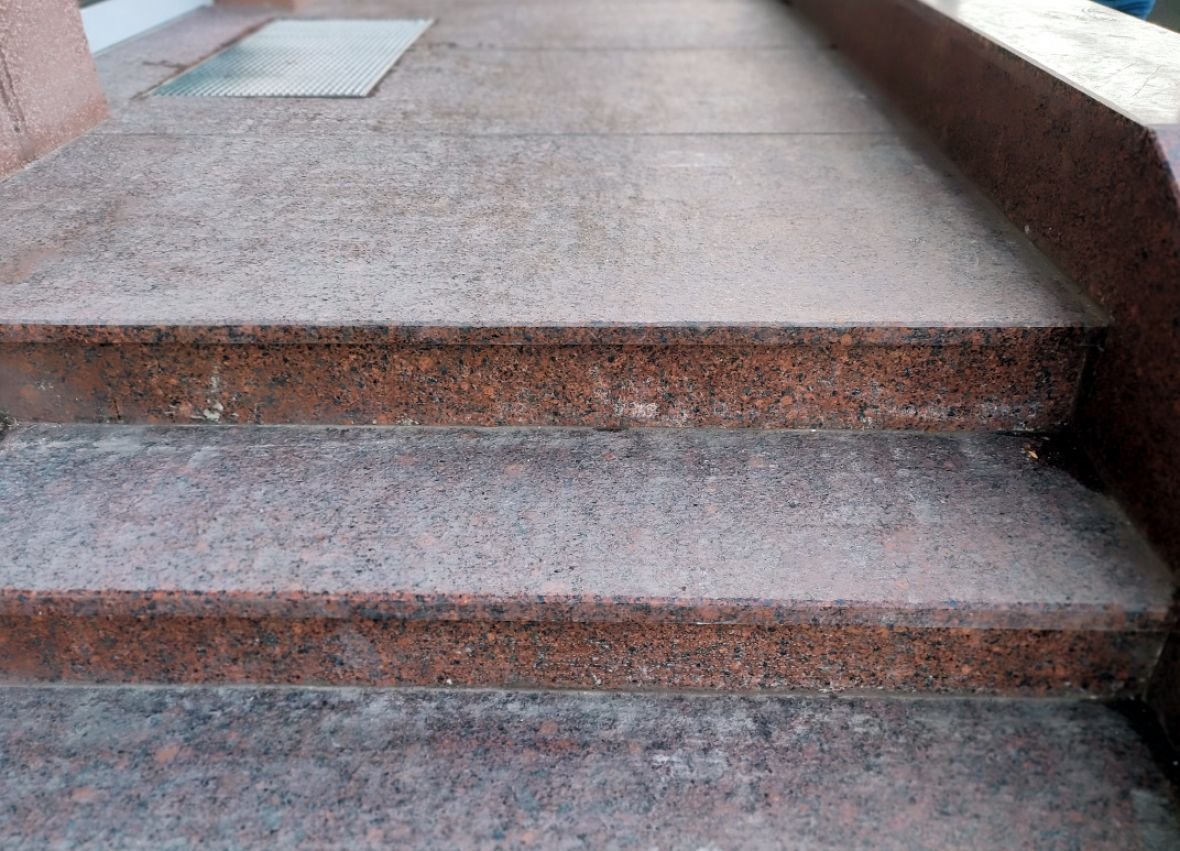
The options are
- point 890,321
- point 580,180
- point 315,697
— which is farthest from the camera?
point 580,180

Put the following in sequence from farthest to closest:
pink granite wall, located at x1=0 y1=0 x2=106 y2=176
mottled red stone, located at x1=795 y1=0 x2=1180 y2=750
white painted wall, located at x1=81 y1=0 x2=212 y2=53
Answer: white painted wall, located at x1=81 y1=0 x2=212 y2=53 < pink granite wall, located at x1=0 y1=0 x2=106 y2=176 < mottled red stone, located at x1=795 y1=0 x2=1180 y2=750

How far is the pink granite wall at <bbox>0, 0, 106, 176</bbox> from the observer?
2143 millimetres

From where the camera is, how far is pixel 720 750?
4.47 feet

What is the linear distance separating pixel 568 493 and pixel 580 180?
1056 millimetres

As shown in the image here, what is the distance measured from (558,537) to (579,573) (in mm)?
91

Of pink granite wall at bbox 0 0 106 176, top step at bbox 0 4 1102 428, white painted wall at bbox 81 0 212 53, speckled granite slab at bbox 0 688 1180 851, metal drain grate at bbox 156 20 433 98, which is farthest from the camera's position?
white painted wall at bbox 81 0 212 53

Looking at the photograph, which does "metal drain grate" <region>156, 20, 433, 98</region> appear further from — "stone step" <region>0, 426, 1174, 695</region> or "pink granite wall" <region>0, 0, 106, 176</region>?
"stone step" <region>0, 426, 1174, 695</region>

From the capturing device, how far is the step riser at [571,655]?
54.5 inches

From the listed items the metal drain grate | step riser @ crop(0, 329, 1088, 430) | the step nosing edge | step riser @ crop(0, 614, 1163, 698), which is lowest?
step riser @ crop(0, 614, 1163, 698)

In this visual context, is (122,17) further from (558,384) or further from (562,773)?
(562,773)

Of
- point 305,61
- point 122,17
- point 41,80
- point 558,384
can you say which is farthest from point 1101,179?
point 122,17

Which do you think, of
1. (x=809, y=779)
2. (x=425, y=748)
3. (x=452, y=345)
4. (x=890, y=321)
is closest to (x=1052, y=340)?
(x=890, y=321)

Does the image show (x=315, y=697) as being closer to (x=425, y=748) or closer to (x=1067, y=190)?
(x=425, y=748)

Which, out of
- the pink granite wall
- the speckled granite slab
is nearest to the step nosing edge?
the speckled granite slab
